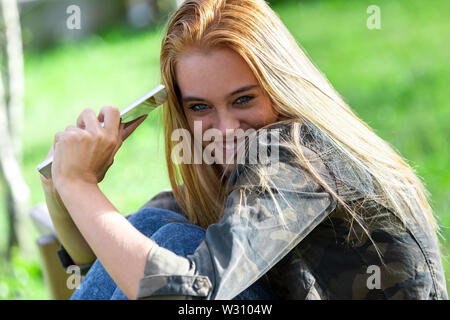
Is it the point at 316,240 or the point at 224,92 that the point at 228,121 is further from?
the point at 316,240

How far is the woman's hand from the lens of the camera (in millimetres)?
1799

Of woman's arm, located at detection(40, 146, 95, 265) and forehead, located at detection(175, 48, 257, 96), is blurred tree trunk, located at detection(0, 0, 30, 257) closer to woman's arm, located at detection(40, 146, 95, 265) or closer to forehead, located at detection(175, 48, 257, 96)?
woman's arm, located at detection(40, 146, 95, 265)

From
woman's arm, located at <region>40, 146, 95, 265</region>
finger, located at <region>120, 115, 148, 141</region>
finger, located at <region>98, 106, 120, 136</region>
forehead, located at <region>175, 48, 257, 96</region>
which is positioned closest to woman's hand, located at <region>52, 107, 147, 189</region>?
finger, located at <region>98, 106, 120, 136</region>

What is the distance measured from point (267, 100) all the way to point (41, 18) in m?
9.08

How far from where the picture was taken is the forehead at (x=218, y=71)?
2023mm

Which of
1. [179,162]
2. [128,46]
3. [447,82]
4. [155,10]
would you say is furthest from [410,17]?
[179,162]

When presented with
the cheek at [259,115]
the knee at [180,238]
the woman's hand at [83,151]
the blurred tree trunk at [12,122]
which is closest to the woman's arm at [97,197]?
the woman's hand at [83,151]

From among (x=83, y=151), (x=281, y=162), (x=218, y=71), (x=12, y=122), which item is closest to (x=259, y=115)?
(x=218, y=71)

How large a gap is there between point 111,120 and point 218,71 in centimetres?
38

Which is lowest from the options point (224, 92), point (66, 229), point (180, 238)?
point (66, 229)

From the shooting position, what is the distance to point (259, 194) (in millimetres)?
1680

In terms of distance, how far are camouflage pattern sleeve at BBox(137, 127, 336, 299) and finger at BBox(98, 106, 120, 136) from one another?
41 cm

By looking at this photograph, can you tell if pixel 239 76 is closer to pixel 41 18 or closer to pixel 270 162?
pixel 270 162

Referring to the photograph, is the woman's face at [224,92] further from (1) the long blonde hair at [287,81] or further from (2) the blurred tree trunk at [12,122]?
(2) the blurred tree trunk at [12,122]
